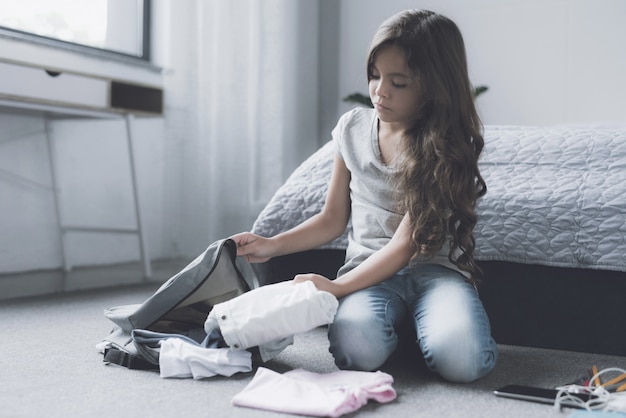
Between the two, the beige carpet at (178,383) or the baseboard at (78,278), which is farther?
the baseboard at (78,278)

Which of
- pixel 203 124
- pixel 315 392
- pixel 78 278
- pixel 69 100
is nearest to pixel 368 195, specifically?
pixel 315 392

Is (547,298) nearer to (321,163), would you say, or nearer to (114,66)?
(321,163)

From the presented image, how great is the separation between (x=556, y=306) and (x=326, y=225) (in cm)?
48

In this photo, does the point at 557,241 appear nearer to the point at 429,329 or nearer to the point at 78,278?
the point at 429,329

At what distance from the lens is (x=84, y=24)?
263 centimetres

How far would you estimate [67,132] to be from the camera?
8.29 feet

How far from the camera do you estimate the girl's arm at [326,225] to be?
1381 mm

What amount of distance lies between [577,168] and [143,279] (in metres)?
1.58

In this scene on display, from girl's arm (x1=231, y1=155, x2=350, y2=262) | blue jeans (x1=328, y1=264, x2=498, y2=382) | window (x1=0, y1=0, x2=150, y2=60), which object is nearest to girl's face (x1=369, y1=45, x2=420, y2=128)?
girl's arm (x1=231, y1=155, x2=350, y2=262)

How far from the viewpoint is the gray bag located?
1214 millimetres

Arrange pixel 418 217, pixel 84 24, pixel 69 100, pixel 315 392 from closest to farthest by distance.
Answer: pixel 315 392, pixel 418 217, pixel 69 100, pixel 84 24

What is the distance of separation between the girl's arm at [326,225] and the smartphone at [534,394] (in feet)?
1.61

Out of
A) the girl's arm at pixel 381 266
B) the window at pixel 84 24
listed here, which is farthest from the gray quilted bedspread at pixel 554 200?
the window at pixel 84 24

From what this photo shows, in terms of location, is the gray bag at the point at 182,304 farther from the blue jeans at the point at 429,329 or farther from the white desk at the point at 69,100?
the white desk at the point at 69,100
